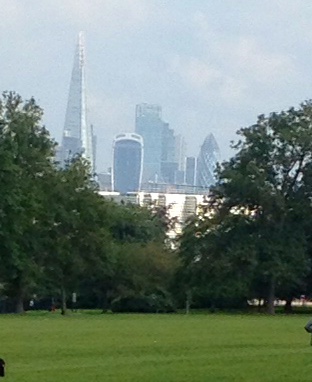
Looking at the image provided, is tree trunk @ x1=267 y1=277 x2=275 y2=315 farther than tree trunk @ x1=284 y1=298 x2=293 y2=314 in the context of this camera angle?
No

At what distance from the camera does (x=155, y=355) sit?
97.7ft

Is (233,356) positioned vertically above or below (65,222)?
below

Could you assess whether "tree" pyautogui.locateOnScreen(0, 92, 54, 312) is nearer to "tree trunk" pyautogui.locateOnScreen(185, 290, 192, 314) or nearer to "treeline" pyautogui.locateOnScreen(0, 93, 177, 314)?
"treeline" pyautogui.locateOnScreen(0, 93, 177, 314)

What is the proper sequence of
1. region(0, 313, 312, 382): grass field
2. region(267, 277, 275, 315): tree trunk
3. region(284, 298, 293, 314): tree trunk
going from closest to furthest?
region(0, 313, 312, 382): grass field → region(267, 277, 275, 315): tree trunk → region(284, 298, 293, 314): tree trunk

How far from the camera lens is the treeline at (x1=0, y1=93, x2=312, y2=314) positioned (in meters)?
79.9

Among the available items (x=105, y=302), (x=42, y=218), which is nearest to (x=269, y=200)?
(x=42, y=218)

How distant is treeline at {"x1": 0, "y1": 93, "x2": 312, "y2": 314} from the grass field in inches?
1404

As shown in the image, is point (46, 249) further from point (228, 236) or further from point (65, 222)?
point (228, 236)

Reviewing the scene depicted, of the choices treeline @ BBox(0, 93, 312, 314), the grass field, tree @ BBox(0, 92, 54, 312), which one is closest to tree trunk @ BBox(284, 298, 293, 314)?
treeline @ BBox(0, 93, 312, 314)

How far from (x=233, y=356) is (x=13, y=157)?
2036 inches

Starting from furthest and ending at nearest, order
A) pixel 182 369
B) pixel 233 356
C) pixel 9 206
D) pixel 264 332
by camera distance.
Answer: pixel 9 206 < pixel 264 332 < pixel 233 356 < pixel 182 369

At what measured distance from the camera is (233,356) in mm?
29297

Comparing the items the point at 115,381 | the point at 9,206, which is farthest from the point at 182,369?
the point at 9,206

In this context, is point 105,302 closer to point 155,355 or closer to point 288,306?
point 288,306
